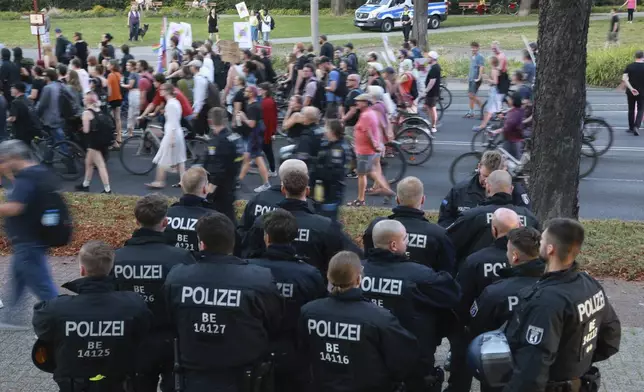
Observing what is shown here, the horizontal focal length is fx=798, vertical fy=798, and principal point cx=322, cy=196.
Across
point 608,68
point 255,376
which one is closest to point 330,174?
point 255,376

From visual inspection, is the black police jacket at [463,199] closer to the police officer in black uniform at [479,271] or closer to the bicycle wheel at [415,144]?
the police officer in black uniform at [479,271]

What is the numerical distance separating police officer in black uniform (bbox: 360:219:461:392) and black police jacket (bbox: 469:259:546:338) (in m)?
0.20

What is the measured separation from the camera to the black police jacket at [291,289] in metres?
5.36

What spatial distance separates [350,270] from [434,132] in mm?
14596

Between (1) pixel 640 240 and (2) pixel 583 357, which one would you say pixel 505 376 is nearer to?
(2) pixel 583 357

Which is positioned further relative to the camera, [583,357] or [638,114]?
[638,114]

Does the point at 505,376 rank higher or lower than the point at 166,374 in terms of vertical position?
higher

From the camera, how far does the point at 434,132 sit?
1897 centimetres

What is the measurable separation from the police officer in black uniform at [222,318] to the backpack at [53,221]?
2755 millimetres

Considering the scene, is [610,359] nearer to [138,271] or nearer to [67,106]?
[138,271]

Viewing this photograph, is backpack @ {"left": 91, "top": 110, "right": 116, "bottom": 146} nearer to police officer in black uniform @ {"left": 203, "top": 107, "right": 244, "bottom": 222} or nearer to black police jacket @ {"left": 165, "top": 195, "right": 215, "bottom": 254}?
police officer in black uniform @ {"left": 203, "top": 107, "right": 244, "bottom": 222}

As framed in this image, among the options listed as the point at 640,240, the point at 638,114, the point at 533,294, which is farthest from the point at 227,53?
the point at 533,294

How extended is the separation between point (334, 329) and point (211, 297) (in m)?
0.78

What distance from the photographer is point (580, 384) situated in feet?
14.9
